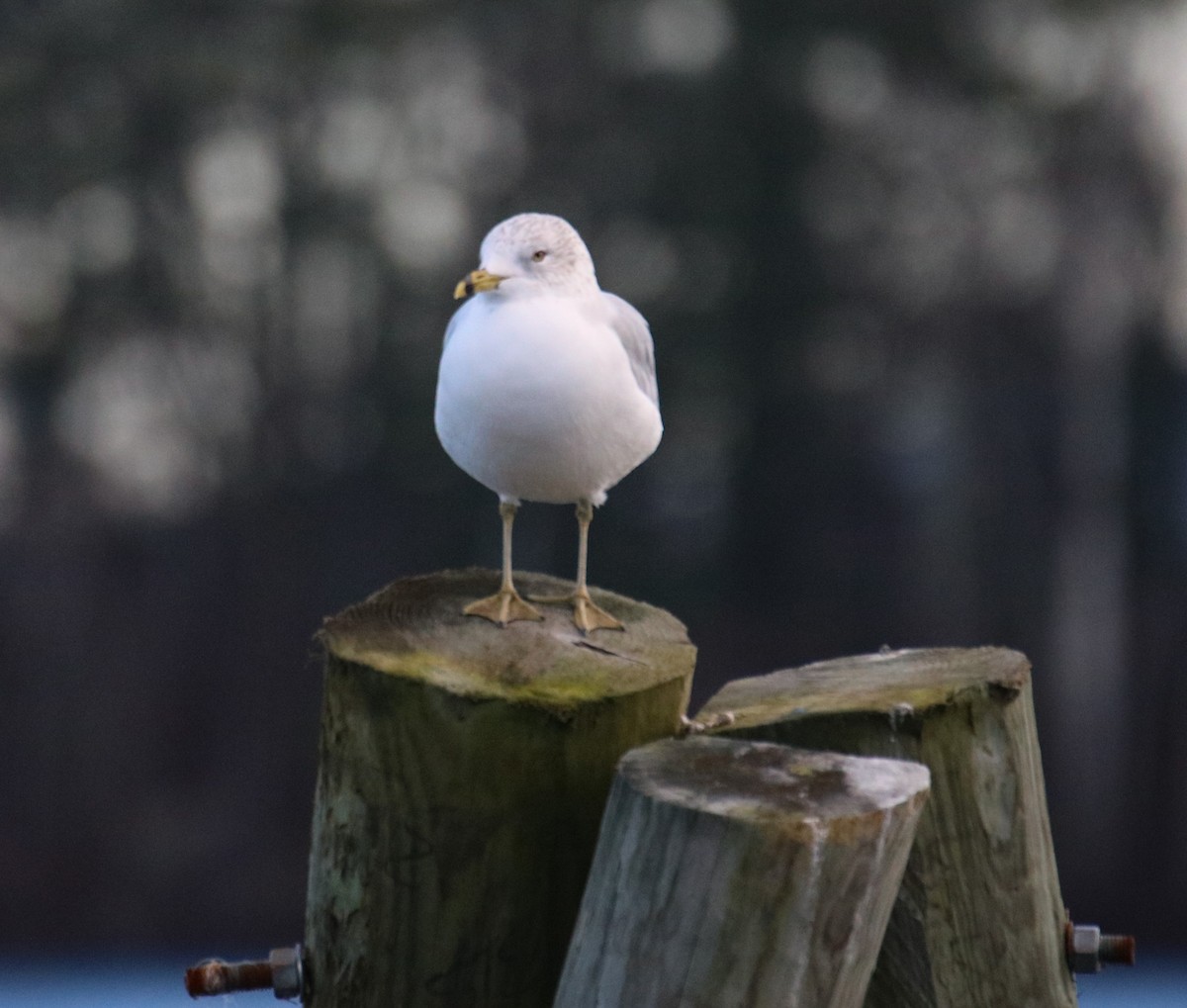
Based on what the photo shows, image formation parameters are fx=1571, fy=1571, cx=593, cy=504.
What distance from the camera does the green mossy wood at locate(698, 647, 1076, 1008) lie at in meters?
2.06

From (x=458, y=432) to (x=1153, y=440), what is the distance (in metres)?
5.42

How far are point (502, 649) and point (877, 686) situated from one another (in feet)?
1.79

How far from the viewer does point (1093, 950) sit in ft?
7.29

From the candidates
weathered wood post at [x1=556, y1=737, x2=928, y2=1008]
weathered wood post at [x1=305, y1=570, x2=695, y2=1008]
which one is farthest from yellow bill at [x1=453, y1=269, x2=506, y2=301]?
weathered wood post at [x1=556, y1=737, x2=928, y2=1008]

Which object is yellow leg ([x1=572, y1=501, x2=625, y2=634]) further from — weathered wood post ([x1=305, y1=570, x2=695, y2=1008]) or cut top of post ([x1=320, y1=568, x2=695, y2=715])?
weathered wood post ([x1=305, y1=570, x2=695, y2=1008])

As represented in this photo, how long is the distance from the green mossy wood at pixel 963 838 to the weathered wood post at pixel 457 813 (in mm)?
287

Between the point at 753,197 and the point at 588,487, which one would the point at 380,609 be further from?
the point at 753,197

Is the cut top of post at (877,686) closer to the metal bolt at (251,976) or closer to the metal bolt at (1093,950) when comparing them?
the metal bolt at (1093,950)

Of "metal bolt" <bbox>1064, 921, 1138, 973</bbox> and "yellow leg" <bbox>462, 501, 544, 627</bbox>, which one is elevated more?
"yellow leg" <bbox>462, 501, 544, 627</bbox>

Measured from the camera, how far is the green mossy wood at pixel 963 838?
2.06 metres

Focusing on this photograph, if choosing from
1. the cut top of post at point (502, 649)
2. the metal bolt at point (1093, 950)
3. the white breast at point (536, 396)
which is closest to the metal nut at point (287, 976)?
the cut top of post at point (502, 649)

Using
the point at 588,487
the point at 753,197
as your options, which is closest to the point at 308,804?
the point at 753,197

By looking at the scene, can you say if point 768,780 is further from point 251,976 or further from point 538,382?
point 251,976

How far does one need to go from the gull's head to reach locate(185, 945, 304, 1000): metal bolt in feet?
3.10
